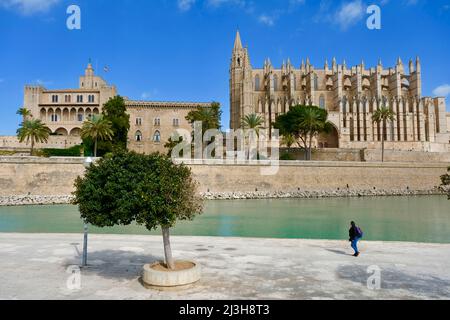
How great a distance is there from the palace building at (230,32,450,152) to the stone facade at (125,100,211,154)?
10.7m

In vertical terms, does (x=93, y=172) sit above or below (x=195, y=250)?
above

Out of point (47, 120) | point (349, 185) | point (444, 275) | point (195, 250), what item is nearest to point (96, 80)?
point (47, 120)

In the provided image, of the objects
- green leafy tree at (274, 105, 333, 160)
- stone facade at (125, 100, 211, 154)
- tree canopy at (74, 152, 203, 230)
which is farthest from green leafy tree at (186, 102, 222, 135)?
tree canopy at (74, 152, 203, 230)

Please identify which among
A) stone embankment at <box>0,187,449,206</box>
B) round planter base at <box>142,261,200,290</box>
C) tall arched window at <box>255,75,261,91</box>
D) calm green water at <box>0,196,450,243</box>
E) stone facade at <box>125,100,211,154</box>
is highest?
tall arched window at <box>255,75,261,91</box>

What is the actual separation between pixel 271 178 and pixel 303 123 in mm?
14073

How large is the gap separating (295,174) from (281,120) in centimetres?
1773

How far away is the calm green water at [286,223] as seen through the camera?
A: 58.6 ft

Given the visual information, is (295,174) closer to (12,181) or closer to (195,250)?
(12,181)

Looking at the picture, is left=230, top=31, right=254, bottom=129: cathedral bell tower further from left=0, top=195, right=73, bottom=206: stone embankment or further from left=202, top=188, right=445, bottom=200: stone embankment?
left=0, top=195, right=73, bottom=206: stone embankment

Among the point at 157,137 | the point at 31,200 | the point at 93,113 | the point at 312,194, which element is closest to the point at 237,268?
the point at 31,200

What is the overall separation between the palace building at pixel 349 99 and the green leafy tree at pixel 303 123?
748 cm

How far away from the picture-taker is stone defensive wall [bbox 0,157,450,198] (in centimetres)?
3450

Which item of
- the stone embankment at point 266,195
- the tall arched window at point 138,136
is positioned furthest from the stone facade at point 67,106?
the stone embankment at point 266,195
